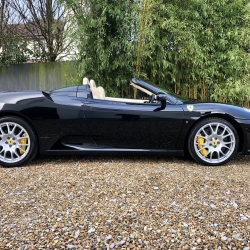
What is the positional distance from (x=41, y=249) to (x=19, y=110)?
1497 mm

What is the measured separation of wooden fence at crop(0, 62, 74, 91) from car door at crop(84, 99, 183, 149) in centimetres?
368

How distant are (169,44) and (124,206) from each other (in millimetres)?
3098

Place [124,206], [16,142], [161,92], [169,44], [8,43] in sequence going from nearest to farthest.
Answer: [124,206]
[16,142]
[161,92]
[169,44]
[8,43]

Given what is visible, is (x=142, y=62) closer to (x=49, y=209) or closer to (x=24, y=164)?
(x=24, y=164)

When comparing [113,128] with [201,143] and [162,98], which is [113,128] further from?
[201,143]

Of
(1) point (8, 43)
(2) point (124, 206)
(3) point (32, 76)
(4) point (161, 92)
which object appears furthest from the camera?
(1) point (8, 43)

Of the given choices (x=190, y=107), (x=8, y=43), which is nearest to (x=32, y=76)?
(x=8, y=43)

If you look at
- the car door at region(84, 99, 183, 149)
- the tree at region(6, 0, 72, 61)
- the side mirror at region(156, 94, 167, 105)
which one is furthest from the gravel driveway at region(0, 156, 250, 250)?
the tree at region(6, 0, 72, 61)

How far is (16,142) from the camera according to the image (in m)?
2.29

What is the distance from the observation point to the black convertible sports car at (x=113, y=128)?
228 cm

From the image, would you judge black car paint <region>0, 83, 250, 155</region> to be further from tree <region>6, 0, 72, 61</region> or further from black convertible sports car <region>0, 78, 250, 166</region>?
tree <region>6, 0, 72, 61</region>

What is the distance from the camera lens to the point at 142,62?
3797mm

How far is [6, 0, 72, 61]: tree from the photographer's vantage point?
20.3 ft

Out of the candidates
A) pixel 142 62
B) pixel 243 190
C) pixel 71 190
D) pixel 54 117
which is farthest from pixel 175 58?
pixel 71 190
